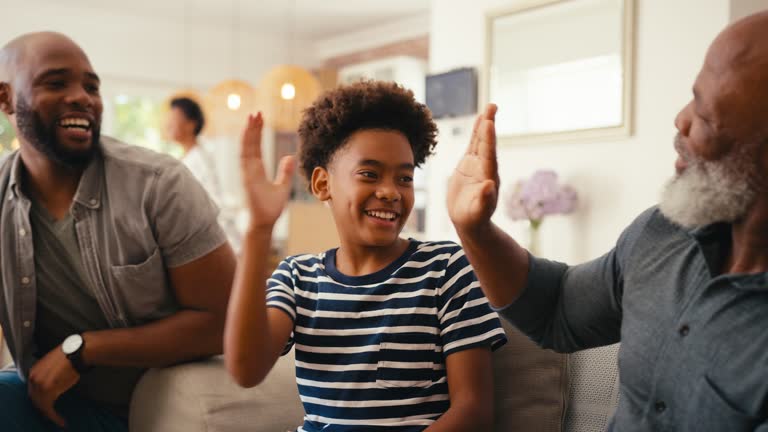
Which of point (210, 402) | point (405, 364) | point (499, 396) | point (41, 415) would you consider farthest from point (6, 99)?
point (499, 396)

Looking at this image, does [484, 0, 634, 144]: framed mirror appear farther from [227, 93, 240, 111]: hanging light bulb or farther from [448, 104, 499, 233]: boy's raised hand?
[448, 104, 499, 233]: boy's raised hand

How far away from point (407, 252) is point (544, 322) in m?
0.29

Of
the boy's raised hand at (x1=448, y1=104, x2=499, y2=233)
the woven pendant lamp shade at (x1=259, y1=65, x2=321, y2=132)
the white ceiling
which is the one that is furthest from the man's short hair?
the boy's raised hand at (x1=448, y1=104, x2=499, y2=233)

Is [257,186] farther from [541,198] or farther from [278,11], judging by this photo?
[278,11]

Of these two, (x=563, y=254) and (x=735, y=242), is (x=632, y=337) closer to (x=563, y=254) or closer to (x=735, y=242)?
(x=735, y=242)

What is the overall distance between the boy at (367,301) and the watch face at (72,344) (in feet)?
1.42

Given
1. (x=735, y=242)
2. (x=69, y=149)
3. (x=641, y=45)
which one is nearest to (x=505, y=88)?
(x=641, y=45)

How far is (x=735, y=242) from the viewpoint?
992 millimetres

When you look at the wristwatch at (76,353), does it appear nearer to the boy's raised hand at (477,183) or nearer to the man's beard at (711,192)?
the boy's raised hand at (477,183)

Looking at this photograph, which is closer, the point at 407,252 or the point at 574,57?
the point at 407,252

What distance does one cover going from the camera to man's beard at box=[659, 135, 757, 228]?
0.96 m

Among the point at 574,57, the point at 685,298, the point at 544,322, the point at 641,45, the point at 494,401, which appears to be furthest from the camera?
the point at 574,57

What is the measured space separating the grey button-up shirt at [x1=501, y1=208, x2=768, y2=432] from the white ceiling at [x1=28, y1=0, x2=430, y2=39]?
17.6 feet

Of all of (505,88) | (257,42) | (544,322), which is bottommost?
(544,322)
